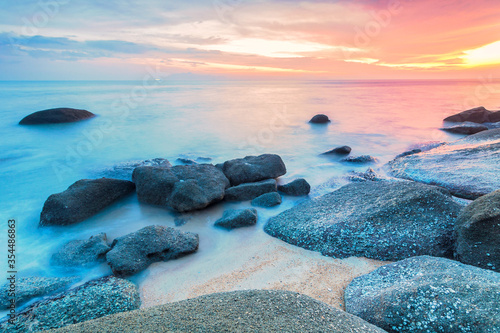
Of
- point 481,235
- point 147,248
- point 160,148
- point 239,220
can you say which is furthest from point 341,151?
point 147,248

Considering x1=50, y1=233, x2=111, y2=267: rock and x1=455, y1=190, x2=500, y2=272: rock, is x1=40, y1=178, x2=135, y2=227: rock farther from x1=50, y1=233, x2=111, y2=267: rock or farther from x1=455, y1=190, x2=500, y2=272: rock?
x1=455, y1=190, x2=500, y2=272: rock

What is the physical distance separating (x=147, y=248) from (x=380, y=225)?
Result: 12.1 feet

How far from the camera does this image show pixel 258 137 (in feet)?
44.9

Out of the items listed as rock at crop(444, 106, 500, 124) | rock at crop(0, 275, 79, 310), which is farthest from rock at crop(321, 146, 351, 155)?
rock at crop(444, 106, 500, 124)

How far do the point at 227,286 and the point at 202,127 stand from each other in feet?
41.2

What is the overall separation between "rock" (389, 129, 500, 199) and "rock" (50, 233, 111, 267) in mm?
7151

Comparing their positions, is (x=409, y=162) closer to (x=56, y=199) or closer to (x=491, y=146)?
(x=491, y=146)

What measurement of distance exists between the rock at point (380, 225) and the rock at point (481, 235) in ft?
1.22

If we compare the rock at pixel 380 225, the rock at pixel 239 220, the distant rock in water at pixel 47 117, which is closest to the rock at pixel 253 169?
the rock at pixel 239 220

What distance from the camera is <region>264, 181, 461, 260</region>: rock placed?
14.0 ft

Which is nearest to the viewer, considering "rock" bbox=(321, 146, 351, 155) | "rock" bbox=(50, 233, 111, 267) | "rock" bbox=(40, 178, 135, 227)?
"rock" bbox=(50, 233, 111, 267)

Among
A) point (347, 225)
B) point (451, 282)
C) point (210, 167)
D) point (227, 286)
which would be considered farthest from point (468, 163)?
point (227, 286)

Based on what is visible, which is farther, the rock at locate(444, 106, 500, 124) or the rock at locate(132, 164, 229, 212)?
the rock at locate(444, 106, 500, 124)

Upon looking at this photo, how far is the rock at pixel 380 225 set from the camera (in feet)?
14.0
